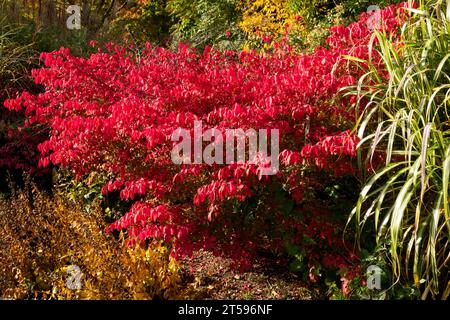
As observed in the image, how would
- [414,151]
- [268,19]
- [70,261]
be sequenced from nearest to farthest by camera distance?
[414,151]
[70,261]
[268,19]

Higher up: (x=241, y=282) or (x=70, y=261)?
(x=70, y=261)

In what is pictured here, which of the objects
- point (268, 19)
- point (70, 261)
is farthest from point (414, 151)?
point (268, 19)

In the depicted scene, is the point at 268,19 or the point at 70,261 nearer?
the point at 70,261

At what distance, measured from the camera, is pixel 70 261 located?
4555 millimetres

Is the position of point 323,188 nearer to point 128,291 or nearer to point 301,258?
point 301,258

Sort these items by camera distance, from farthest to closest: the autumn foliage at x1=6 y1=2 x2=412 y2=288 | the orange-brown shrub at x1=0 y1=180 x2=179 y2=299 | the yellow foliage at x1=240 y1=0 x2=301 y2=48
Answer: the yellow foliage at x1=240 y1=0 x2=301 y2=48, the orange-brown shrub at x1=0 y1=180 x2=179 y2=299, the autumn foliage at x1=6 y1=2 x2=412 y2=288

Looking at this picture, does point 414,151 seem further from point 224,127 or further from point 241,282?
point 241,282

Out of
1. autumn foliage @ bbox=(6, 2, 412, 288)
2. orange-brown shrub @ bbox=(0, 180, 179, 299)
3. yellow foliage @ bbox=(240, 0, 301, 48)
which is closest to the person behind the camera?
autumn foliage @ bbox=(6, 2, 412, 288)

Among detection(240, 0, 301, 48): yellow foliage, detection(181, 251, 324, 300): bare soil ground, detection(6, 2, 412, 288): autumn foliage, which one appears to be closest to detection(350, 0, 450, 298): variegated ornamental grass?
detection(6, 2, 412, 288): autumn foliage

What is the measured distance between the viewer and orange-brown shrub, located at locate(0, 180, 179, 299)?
4012 millimetres

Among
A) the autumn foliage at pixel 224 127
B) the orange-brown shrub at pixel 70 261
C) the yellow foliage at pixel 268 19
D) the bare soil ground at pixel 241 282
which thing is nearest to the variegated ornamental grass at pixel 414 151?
the autumn foliage at pixel 224 127

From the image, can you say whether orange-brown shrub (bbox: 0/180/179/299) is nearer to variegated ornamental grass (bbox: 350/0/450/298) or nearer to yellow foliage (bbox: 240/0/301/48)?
variegated ornamental grass (bbox: 350/0/450/298)

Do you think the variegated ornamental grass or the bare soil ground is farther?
the bare soil ground
